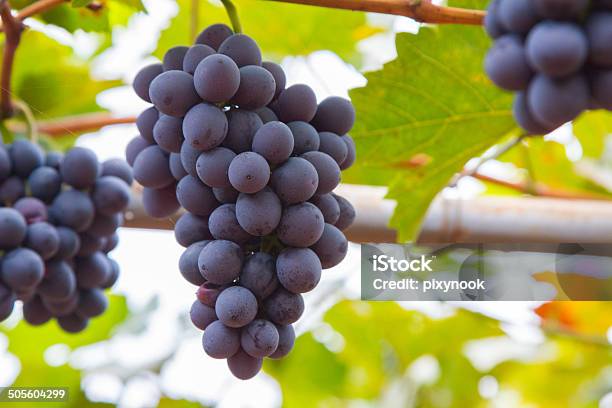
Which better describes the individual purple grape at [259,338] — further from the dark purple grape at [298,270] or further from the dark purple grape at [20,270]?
the dark purple grape at [20,270]

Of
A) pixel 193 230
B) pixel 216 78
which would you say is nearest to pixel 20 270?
pixel 193 230

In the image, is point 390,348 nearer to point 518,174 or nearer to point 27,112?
point 518,174

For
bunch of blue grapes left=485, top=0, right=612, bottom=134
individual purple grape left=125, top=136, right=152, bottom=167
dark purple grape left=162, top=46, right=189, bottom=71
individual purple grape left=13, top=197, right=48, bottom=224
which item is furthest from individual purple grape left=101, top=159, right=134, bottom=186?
bunch of blue grapes left=485, top=0, right=612, bottom=134

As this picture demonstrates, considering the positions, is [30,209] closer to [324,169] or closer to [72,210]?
[72,210]

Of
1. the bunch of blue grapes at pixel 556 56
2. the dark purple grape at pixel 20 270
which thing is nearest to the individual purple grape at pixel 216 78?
the bunch of blue grapes at pixel 556 56

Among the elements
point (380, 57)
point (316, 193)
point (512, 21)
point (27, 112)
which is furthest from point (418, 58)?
point (380, 57)
